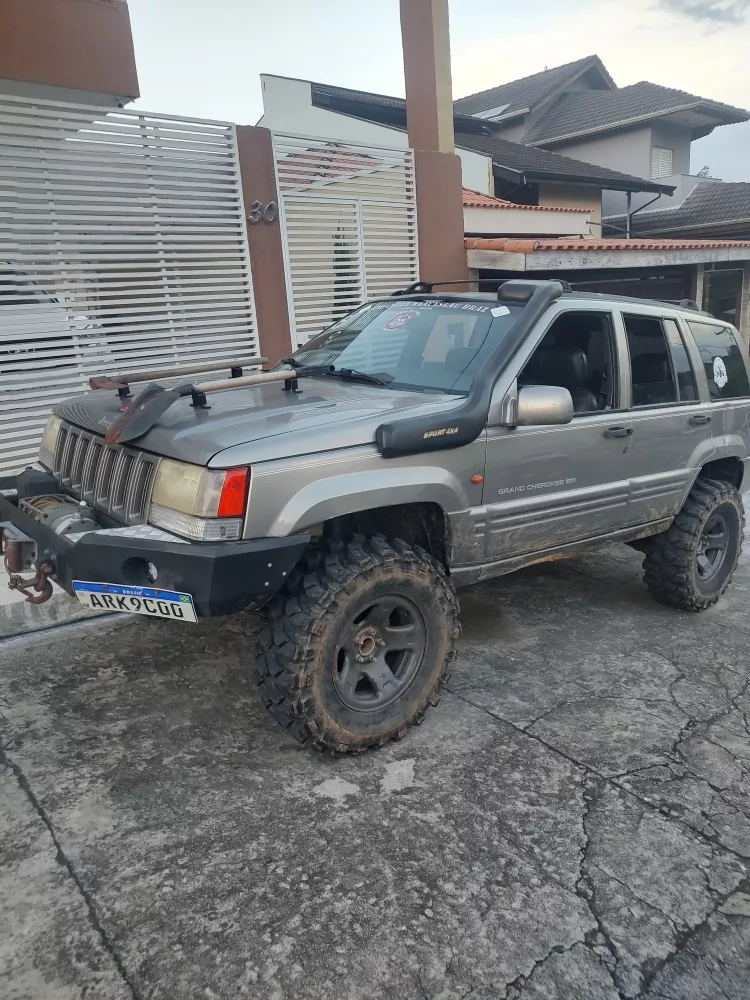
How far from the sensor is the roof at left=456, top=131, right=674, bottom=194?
16.2 m

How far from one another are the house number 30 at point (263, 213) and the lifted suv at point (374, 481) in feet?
13.9

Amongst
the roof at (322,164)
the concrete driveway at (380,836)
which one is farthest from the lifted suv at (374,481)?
the roof at (322,164)

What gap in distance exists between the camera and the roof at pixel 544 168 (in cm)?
1617

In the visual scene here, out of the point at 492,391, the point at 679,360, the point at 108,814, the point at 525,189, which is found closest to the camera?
the point at 108,814

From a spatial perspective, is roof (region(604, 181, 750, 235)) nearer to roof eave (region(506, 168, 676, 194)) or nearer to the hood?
roof eave (region(506, 168, 676, 194))

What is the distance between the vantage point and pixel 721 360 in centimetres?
479

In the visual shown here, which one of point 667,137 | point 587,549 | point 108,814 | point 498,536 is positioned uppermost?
point 667,137

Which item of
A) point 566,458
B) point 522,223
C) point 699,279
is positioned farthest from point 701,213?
point 566,458

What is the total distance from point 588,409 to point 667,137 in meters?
23.1

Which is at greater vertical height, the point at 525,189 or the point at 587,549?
the point at 525,189

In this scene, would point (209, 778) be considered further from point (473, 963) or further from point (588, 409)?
point (588, 409)

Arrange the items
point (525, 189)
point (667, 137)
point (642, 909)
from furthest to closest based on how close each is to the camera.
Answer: point (667, 137) < point (525, 189) < point (642, 909)

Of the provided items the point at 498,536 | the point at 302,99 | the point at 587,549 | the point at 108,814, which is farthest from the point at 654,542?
the point at 302,99

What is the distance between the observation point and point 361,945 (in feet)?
7.09
